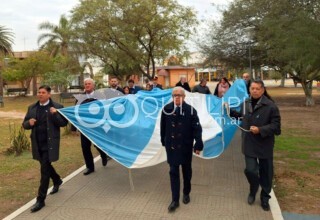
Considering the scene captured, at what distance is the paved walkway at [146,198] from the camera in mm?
5121

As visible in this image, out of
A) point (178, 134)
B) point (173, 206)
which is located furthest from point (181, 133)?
point (173, 206)

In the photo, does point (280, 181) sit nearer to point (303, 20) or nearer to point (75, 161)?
point (75, 161)

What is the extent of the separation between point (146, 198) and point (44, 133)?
1.76m

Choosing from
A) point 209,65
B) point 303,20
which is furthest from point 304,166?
point 209,65

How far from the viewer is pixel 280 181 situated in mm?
6723

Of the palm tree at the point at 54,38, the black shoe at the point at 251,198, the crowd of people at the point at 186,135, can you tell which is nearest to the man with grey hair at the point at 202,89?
the crowd of people at the point at 186,135

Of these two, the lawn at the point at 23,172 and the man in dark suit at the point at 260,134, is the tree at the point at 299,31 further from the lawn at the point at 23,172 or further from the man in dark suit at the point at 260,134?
Result: the man in dark suit at the point at 260,134

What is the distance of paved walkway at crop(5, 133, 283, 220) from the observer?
16.8 feet

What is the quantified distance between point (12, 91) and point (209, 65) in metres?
20.8

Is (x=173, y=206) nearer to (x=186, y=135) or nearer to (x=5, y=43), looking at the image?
(x=186, y=135)

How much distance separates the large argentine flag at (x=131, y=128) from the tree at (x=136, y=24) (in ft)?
59.3

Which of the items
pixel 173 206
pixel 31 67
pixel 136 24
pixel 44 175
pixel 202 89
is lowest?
pixel 173 206

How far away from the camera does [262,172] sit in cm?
535

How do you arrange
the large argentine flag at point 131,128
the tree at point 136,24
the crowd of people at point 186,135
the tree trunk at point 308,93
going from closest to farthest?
the crowd of people at point 186,135
the large argentine flag at point 131,128
the tree trunk at point 308,93
the tree at point 136,24
